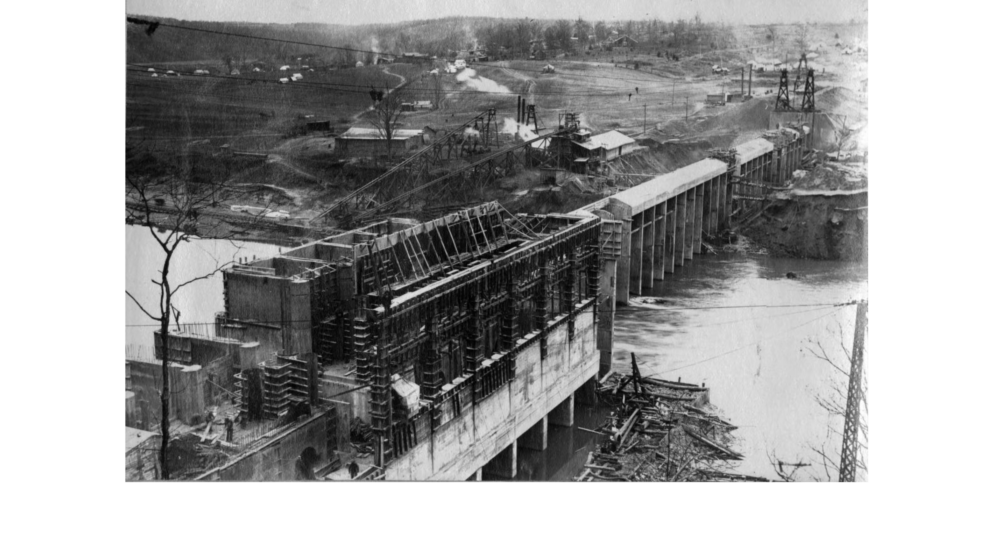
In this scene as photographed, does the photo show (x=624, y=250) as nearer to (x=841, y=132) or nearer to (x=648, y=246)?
(x=648, y=246)

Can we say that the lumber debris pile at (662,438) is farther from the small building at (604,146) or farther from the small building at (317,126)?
the small building at (317,126)

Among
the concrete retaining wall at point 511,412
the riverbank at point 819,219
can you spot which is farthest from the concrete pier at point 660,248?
the concrete retaining wall at point 511,412

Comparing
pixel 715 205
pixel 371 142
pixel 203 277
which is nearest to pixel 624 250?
pixel 715 205

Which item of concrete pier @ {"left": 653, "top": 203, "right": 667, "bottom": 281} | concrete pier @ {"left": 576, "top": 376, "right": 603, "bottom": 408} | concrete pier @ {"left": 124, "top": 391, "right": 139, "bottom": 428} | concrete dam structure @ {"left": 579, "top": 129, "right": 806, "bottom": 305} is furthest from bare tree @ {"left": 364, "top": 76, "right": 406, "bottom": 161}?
concrete pier @ {"left": 653, "top": 203, "right": 667, "bottom": 281}

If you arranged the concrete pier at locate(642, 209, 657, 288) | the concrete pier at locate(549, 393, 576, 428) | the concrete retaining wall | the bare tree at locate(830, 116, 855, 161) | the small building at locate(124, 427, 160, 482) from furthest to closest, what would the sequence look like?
the concrete pier at locate(642, 209, 657, 288) → the concrete pier at locate(549, 393, 576, 428) → the bare tree at locate(830, 116, 855, 161) → the concrete retaining wall → the small building at locate(124, 427, 160, 482)

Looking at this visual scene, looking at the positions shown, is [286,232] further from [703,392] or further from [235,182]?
[703,392]

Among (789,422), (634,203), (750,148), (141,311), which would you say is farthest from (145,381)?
(750,148)

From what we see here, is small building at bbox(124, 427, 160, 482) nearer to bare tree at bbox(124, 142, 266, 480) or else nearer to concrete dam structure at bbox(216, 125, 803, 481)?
bare tree at bbox(124, 142, 266, 480)
